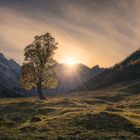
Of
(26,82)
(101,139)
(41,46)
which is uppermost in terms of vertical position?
(41,46)

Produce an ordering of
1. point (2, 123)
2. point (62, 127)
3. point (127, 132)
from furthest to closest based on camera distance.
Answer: point (2, 123) < point (62, 127) < point (127, 132)

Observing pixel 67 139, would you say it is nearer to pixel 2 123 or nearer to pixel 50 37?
pixel 2 123

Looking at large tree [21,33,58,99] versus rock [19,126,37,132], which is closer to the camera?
rock [19,126,37,132]

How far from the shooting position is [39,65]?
353 feet

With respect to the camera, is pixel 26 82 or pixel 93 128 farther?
pixel 26 82

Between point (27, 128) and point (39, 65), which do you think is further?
point (39, 65)

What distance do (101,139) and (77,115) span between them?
10.8 meters

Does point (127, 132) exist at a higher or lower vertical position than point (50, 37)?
lower

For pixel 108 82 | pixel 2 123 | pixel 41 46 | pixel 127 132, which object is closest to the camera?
pixel 127 132

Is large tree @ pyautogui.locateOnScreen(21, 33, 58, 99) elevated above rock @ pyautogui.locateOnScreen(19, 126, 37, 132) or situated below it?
above

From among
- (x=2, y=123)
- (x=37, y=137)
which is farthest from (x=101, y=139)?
(x=2, y=123)

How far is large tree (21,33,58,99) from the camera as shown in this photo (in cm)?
10706

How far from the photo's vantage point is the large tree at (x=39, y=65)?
107 m

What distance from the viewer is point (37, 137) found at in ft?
118
